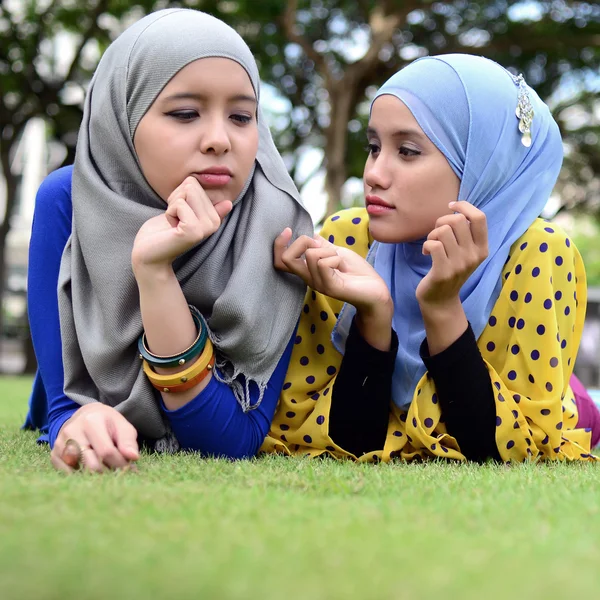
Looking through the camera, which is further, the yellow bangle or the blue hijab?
the blue hijab

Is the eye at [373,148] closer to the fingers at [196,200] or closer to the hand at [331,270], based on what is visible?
the hand at [331,270]

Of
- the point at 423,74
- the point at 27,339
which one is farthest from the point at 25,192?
the point at 423,74

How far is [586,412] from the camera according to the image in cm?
341

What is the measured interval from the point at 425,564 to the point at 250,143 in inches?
59.6

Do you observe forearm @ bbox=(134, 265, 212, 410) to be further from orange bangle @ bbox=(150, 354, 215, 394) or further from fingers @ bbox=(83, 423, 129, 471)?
fingers @ bbox=(83, 423, 129, 471)

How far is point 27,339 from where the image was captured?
504 inches

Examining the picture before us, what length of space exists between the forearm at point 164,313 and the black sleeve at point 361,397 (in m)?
0.48

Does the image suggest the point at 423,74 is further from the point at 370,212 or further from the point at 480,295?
the point at 480,295

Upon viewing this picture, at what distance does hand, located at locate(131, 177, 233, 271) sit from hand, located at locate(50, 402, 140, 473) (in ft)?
1.31

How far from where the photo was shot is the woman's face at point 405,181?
252cm

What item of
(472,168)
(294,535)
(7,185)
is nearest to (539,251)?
(472,168)

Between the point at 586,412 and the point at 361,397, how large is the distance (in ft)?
4.44

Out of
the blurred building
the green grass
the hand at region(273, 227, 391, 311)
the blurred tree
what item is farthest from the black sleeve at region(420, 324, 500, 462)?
the blurred building

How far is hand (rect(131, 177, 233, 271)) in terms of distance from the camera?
2.14 metres
